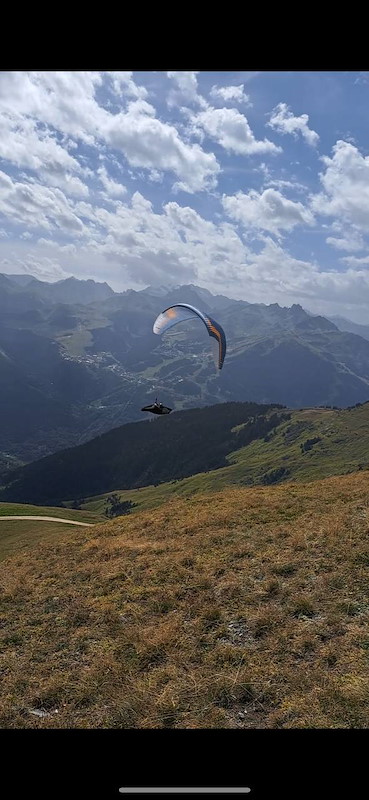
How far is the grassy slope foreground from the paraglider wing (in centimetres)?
772

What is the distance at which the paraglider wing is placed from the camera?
66.2 ft

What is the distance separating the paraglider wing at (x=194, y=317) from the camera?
2019 centimetres

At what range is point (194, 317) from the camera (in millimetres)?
21219

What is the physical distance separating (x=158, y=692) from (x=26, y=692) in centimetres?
292

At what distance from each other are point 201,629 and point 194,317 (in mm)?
14192

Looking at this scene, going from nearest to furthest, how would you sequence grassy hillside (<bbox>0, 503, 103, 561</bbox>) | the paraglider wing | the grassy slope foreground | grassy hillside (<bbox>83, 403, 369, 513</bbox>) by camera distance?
1. the grassy slope foreground
2. the paraglider wing
3. grassy hillside (<bbox>0, 503, 103, 561</bbox>)
4. grassy hillside (<bbox>83, 403, 369, 513</bbox>)

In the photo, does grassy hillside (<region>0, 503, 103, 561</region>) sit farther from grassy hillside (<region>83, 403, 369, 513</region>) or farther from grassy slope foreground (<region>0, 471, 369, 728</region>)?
grassy hillside (<region>83, 403, 369, 513</region>)

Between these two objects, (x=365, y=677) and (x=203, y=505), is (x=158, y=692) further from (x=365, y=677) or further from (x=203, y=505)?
(x=203, y=505)
